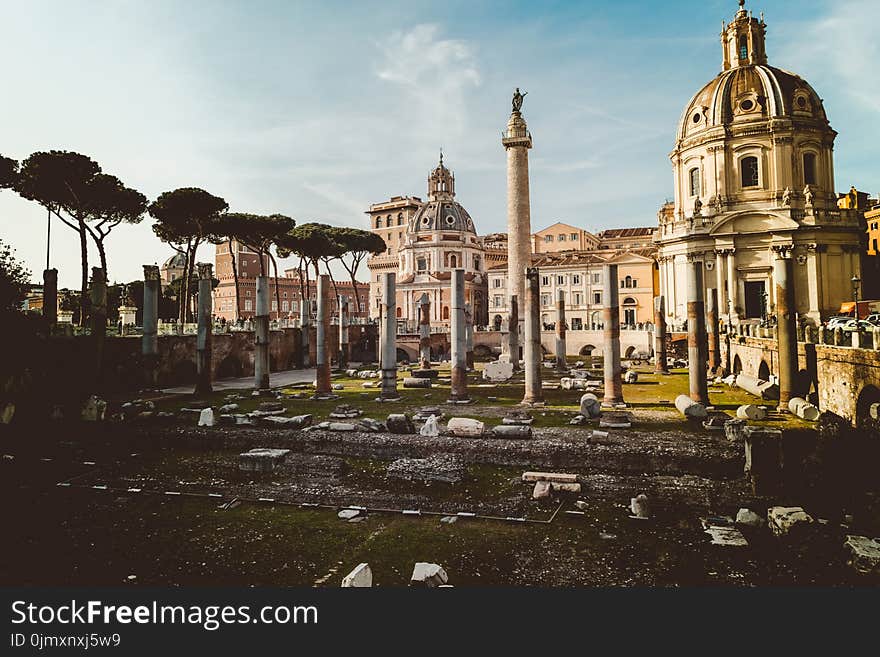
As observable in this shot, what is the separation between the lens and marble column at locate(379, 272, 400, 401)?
20.0 m

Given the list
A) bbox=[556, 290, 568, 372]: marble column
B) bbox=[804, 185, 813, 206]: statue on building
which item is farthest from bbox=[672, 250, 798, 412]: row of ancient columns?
bbox=[804, 185, 813, 206]: statue on building

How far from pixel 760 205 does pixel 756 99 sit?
7053 millimetres

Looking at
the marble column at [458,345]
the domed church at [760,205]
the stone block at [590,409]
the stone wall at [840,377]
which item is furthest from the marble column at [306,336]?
the stone wall at [840,377]

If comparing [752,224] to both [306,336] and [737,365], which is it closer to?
[737,365]

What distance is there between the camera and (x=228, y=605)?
485 centimetres

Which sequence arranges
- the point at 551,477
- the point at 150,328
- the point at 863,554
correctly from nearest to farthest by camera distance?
the point at 863,554 → the point at 551,477 → the point at 150,328

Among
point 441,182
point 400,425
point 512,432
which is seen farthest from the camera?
point 441,182

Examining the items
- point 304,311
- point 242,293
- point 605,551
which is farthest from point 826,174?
point 242,293

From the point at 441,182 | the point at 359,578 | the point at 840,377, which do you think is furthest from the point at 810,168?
the point at 441,182

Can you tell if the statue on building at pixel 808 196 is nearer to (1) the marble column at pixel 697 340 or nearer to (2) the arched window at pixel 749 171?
(2) the arched window at pixel 749 171

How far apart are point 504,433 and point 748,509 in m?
4.85

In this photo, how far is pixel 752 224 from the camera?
35094 millimetres

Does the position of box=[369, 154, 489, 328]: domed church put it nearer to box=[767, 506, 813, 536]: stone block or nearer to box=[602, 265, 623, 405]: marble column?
box=[602, 265, 623, 405]: marble column

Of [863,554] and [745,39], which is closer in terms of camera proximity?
[863,554]
